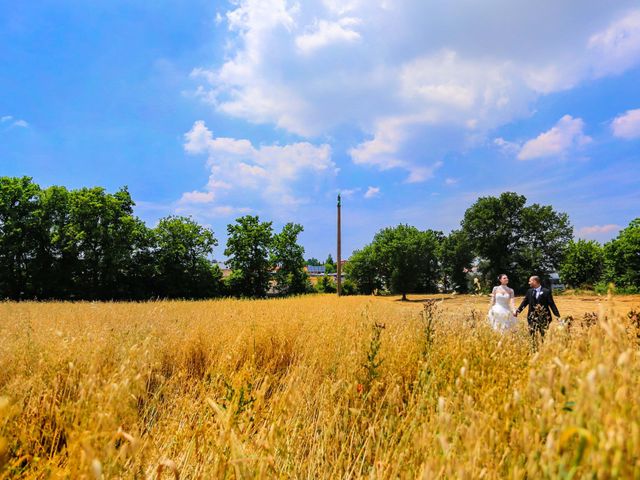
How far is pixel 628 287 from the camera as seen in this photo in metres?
28.9

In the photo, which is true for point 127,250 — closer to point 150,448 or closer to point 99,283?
point 99,283

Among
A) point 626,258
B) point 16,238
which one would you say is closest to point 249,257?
point 16,238

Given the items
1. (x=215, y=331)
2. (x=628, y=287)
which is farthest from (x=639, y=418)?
(x=628, y=287)

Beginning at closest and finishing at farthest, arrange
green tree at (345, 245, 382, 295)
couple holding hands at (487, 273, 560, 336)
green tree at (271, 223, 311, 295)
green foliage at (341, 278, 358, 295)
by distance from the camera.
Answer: couple holding hands at (487, 273, 560, 336), green tree at (271, 223, 311, 295), green tree at (345, 245, 382, 295), green foliage at (341, 278, 358, 295)

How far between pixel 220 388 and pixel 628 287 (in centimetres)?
3759

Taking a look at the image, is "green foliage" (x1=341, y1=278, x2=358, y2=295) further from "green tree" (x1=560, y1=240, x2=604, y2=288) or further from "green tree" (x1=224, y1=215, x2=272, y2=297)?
"green tree" (x1=560, y1=240, x2=604, y2=288)

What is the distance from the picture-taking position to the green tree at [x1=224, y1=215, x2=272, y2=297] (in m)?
33.3

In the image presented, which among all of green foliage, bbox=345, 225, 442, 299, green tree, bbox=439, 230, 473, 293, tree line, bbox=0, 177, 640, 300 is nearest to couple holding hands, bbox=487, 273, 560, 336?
tree line, bbox=0, 177, 640, 300

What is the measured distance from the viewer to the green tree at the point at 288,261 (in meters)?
35.2

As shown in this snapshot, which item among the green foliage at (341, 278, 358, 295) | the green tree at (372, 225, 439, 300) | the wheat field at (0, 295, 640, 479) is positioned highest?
the green tree at (372, 225, 439, 300)

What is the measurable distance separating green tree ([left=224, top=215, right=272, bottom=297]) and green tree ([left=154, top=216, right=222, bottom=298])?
1957mm

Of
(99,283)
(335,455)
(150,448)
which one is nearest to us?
(150,448)

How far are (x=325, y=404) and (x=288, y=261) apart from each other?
3277cm

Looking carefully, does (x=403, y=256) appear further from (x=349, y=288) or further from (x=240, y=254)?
(x=240, y=254)
